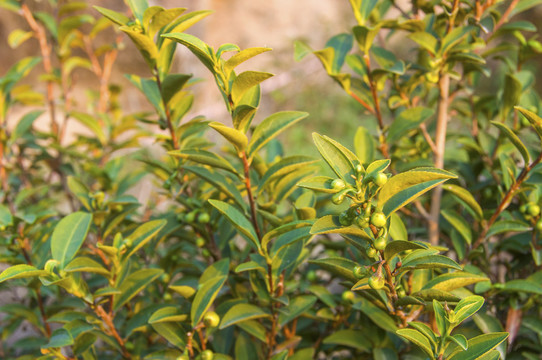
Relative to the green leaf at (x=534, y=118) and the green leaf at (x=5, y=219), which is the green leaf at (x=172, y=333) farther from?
the green leaf at (x=534, y=118)

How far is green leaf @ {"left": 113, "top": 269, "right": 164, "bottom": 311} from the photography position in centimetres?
84

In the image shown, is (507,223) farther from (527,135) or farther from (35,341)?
(35,341)

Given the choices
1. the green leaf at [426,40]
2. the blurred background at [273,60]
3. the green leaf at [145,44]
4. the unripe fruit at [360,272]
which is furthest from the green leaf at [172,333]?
the blurred background at [273,60]

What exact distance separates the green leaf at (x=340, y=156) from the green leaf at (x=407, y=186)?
47 mm

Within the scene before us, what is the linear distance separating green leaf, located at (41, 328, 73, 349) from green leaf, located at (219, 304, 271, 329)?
25 centimetres

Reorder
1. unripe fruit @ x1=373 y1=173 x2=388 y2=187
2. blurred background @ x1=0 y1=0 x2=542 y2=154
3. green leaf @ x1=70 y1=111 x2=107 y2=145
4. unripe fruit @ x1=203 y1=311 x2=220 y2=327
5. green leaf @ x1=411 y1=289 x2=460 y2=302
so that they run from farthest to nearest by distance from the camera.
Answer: blurred background @ x1=0 y1=0 x2=542 y2=154 → green leaf @ x1=70 y1=111 x2=107 y2=145 → unripe fruit @ x1=203 y1=311 x2=220 y2=327 → green leaf @ x1=411 y1=289 x2=460 y2=302 → unripe fruit @ x1=373 y1=173 x2=388 y2=187

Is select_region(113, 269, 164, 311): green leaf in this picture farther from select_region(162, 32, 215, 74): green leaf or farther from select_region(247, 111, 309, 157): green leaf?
select_region(162, 32, 215, 74): green leaf

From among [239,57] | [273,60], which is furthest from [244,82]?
[273,60]

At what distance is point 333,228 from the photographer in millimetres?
562

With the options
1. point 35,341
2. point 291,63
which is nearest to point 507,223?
point 35,341

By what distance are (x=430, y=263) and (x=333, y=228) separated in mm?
140

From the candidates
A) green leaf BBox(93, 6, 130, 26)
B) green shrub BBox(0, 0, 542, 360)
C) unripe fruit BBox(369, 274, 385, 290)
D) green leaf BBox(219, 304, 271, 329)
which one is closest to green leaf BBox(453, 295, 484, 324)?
green shrub BBox(0, 0, 542, 360)

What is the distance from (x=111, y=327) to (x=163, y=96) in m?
0.42

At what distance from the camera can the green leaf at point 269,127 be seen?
2.39 feet
